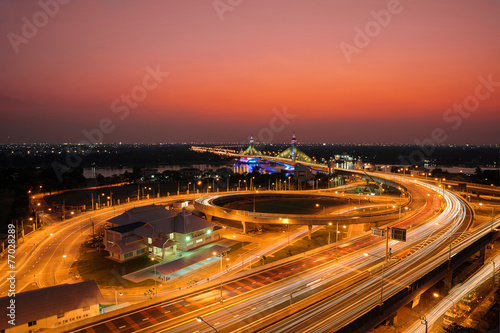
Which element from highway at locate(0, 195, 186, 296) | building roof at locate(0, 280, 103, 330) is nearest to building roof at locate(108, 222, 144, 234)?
highway at locate(0, 195, 186, 296)

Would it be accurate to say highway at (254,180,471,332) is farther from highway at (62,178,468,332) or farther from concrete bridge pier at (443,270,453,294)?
concrete bridge pier at (443,270,453,294)

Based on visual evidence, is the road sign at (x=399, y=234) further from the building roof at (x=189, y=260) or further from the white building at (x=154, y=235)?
the white building at (x=154, y=235)

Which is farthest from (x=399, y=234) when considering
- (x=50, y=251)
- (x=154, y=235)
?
(x=50, y=251)

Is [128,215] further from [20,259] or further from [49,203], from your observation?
[49,203]

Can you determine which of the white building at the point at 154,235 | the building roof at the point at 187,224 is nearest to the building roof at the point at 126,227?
the white building at the point at 154,235

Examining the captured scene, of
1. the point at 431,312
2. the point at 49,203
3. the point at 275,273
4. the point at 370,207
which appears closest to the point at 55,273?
the point at 275,273

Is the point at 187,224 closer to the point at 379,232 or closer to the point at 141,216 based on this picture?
the point at 141,216
